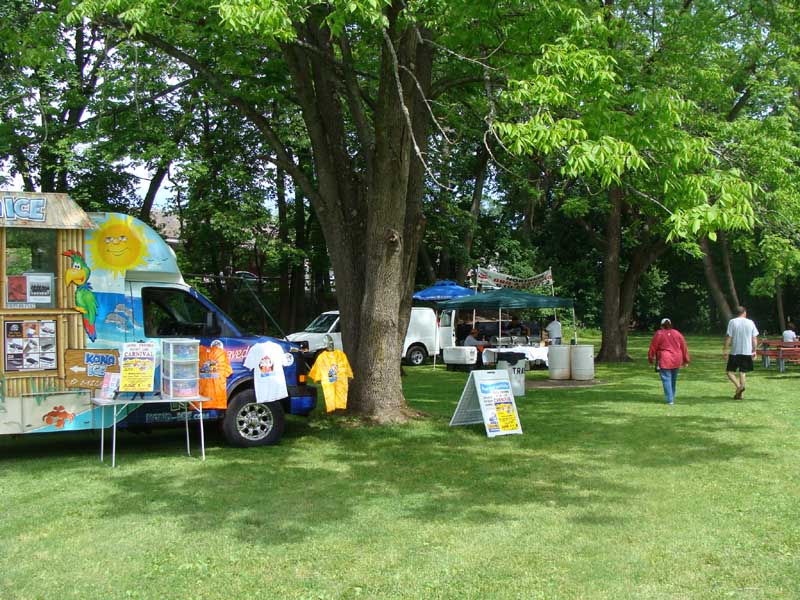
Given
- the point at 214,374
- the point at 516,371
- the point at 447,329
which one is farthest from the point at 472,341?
the point at 214,374

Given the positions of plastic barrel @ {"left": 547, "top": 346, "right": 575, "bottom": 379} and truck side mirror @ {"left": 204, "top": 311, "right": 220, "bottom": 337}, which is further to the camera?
plastic barrel @ {"left": 547, "top": 346, "right": 575, "bottom": 379}

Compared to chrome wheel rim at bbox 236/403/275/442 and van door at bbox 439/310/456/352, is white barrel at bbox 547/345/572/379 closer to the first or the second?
van door at bbox 439/310/456/352

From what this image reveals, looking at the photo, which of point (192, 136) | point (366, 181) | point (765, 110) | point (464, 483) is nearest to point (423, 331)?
point (192, 136)

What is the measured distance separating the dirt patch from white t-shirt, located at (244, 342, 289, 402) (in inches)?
318

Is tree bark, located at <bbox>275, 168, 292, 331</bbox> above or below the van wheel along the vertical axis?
above

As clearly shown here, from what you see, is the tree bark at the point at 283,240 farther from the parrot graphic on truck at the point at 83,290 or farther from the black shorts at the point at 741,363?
the parrot graphic on truck at the point at 83,290

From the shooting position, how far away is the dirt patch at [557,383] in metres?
16.5

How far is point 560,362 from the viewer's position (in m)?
17.7

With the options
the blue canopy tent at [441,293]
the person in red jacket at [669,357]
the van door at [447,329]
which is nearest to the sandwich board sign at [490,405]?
the person in red jacket at [669,357]

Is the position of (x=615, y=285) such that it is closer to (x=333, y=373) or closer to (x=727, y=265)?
(x=727, y=265)

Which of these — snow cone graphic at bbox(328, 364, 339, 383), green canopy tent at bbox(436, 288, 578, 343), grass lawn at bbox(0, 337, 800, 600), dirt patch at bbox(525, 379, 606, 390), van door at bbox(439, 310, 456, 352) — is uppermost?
green canopy tent at bbox(436, 288, 578, 343)

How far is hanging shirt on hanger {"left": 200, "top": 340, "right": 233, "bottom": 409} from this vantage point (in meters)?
9.10

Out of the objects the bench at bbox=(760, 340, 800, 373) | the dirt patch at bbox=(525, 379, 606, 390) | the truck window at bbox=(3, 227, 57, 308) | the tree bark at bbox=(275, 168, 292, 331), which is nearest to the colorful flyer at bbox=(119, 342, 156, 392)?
the truck window at bbox=(3, 227, 57, 308)

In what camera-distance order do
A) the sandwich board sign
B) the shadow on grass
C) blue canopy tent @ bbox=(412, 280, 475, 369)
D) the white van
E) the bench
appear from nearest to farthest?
1. the shadow on grass
2. the sandwich board sign
3. the bench
4. blue canopy tent @ bbox=(412, 280, 475, 369)
5. the white van
